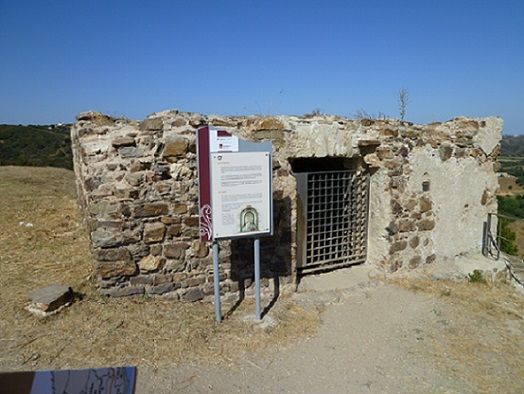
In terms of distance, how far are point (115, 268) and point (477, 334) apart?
395cm

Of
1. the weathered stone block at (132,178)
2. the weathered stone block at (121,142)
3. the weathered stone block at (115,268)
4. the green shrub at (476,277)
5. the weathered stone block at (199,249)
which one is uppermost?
the weathered stone block at (121,142)

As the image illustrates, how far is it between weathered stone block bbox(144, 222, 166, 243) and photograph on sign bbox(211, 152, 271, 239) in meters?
0.84

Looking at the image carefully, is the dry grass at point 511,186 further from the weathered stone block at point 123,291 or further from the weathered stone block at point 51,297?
the weathered stone block at point 51,297

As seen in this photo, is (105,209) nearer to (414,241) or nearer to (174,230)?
(174,230)

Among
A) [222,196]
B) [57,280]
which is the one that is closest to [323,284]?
[222,196]

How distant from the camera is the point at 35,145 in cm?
2767

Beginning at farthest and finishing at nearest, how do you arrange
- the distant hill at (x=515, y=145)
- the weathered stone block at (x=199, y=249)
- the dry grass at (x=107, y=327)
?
the distant hill at (x=515, y=145)
the weathered stone block at (x=199, y=249)
the dry grass at (x=107, y=327)

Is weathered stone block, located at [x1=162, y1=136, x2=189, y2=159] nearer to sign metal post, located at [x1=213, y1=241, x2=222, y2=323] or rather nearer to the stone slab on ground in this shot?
sign metal post, located at [x1=213, y1=241, x2=222, y2=323]

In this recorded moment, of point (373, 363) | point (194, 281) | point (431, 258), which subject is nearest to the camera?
point (373, 363)

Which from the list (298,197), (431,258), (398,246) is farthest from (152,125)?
(431,258)

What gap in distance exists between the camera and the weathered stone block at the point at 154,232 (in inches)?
160

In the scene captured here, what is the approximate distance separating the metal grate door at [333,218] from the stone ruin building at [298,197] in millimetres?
16

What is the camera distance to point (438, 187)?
5.60 metres

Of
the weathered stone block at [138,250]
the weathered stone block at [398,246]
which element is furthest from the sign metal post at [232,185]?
the weathered stone block at [398,246]
